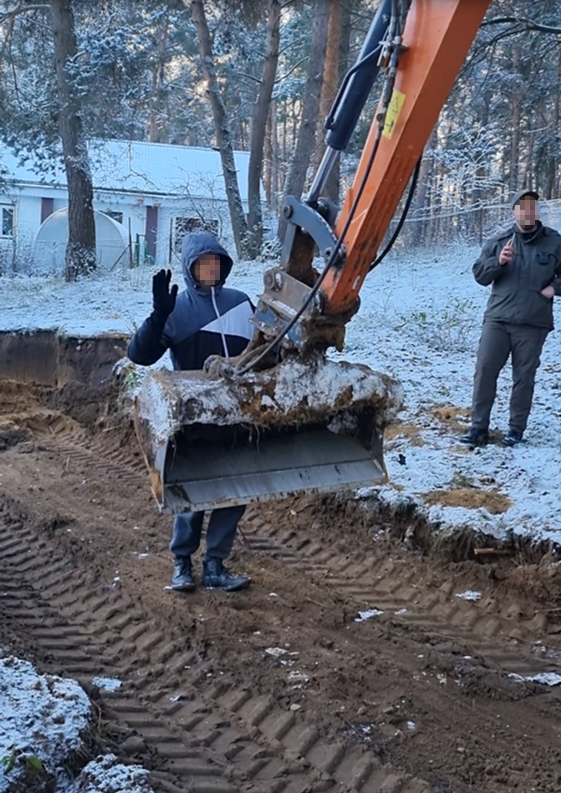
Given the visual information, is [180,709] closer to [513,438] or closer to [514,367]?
[513,438]

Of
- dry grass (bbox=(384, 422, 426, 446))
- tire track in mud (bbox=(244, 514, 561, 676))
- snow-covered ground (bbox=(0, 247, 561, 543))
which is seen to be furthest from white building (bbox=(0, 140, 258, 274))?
tire track in mud (bbox=(244, 514, 561, 676))

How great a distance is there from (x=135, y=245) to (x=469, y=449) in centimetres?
1961

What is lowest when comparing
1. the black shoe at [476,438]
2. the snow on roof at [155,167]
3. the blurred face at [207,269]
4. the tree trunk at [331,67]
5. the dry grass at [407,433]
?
the dry grass at [407,433]

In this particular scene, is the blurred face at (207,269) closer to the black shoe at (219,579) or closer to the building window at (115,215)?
the black shoe at (219,579)

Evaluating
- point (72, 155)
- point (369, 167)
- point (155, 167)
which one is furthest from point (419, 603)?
point (155, 167)

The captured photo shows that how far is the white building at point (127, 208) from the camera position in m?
22.1

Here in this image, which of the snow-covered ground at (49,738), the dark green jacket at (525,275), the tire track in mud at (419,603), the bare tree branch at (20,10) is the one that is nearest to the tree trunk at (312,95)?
the bare tree branch at (20,10)

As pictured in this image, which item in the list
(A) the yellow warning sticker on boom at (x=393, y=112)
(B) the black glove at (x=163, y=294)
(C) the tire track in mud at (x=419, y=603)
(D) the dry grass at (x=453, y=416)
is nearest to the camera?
(A) the yellow warning sticker on boom at (x=393, y=112)

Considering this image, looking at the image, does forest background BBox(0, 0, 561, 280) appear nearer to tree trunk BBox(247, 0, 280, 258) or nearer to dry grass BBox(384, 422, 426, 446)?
tree trunk BBox(247, 0, 280, 258)

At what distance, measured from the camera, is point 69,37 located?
52.0 feet

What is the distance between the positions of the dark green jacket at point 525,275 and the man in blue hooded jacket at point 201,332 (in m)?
2.51

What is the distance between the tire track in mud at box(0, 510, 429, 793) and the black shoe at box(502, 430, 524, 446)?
3.14 metres

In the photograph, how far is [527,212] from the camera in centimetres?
609

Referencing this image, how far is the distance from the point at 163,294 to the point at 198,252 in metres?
0.47
